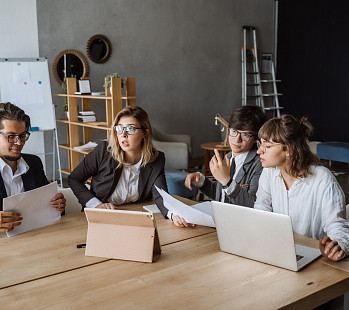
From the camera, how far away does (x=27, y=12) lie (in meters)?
5.73

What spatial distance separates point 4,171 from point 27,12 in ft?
13.4

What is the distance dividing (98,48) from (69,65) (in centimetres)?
64

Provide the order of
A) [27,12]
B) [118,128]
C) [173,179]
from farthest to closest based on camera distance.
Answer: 1. [27,12]
2. [173,179]
3. [118,128]

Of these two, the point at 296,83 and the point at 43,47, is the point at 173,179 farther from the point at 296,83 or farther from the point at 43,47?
the point at 296,83

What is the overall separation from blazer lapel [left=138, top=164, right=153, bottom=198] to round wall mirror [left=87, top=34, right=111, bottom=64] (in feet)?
13.3

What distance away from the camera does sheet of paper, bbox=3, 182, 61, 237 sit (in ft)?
6.41

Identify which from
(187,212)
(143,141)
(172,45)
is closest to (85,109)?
(172,45)

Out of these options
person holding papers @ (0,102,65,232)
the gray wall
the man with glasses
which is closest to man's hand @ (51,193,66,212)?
person holding papers @ (0,102,65,232)

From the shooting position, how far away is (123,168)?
8.64ft

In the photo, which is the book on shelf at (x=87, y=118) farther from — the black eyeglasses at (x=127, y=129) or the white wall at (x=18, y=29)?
the black eyeglasses at (x=127, y=129)

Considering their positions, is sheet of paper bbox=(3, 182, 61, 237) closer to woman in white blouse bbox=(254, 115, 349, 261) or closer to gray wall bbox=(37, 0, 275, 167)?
woman in white blouse bbox=(254, 115, 349, 261)

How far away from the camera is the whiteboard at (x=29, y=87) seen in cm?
519

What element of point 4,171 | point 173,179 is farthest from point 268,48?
point 4,171

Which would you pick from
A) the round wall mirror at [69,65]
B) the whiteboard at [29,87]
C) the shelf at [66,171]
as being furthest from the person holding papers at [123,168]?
the round wall mirror at [69,65]
